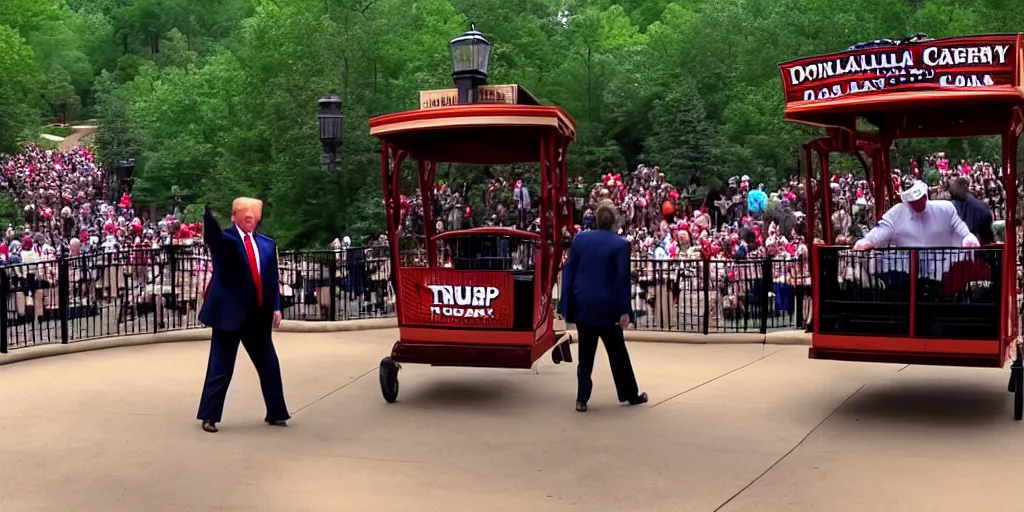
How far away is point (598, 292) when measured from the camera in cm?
819

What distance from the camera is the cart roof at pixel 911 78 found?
24.2ft

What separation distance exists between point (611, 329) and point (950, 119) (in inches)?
158

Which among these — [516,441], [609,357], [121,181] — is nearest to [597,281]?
[609,357]

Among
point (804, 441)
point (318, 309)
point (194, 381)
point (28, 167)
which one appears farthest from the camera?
point (28, 167)

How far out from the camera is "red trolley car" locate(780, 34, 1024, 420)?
7.46 metres

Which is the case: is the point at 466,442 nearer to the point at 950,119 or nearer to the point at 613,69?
the point at 950,119

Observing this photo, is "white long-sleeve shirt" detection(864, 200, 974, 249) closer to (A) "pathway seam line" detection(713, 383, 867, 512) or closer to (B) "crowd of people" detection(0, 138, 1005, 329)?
(B) "crowd of people" detection(0, 138, 1005, 329)

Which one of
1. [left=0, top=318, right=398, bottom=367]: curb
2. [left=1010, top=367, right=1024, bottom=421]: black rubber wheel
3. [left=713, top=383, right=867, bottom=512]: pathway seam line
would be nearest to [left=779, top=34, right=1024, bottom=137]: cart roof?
[left=1010, top=367, right=1024, bottom=421]: black rubber wheel

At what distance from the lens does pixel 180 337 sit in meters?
12.7

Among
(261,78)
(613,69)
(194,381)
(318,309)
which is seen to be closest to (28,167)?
(261,78)

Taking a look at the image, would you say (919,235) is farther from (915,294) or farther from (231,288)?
(231,288)

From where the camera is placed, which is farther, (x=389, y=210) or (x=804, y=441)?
(x=389, y=210)

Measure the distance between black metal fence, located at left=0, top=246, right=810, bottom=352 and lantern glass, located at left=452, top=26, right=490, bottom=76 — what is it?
3.70 meters

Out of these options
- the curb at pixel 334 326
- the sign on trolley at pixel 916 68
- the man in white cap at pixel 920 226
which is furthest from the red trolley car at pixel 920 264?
the curb at pixel 334 326
